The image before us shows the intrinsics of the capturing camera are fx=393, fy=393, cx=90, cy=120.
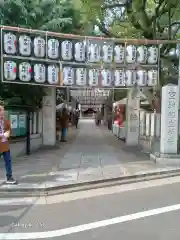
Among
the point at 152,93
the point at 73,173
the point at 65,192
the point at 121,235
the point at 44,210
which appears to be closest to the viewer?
the point at 121,235

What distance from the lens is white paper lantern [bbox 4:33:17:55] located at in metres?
13.0

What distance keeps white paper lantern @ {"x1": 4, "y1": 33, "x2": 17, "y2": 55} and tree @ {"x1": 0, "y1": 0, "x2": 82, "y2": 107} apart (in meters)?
1.53

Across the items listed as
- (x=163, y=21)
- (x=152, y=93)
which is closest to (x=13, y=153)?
(x=152, y=93)

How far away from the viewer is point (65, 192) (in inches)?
360

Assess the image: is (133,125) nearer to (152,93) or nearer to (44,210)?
(152,93)

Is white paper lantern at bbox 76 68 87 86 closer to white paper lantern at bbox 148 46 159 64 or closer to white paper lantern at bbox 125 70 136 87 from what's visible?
white paper lantern at bbox 125 70 136 87

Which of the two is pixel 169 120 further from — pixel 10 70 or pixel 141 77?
pixel 10 70

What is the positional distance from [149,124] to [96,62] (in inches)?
188

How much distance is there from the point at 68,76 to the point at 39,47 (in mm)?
1527

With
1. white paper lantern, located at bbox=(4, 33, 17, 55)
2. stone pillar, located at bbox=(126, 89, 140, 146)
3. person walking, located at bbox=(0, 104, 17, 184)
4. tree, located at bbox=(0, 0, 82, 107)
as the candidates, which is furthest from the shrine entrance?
stone pillar, located at bbox=(126, 89, 140, 146)

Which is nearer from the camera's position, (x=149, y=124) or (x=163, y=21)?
(x=149, y=124)

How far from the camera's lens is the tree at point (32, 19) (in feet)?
47.6

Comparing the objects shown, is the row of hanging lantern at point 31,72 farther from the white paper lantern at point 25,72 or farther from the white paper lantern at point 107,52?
the white paper lantern at point 107,52

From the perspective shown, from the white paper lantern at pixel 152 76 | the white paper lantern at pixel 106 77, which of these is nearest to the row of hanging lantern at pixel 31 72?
the white paper lantern at pixel 106 77
